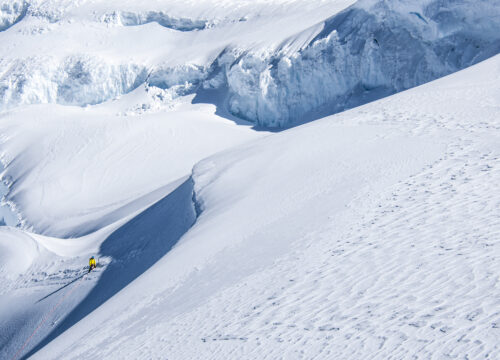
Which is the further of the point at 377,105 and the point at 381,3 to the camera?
the point at 381,3

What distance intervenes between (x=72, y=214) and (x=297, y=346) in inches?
657

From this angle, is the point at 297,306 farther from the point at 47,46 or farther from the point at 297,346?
the point at 47,46

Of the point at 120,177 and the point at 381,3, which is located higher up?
the point at 381,3

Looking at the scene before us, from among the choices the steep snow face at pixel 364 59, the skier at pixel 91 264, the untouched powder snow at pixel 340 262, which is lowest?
the skier at pixel 91 264

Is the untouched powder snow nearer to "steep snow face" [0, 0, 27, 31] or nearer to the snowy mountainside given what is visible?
the snowy mountainside

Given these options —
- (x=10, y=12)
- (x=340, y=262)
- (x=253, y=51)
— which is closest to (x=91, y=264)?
(x=340, y=262)

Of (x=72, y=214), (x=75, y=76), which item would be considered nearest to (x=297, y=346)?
(x=72, y=214)

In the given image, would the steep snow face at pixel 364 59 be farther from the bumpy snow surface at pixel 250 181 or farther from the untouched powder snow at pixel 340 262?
the untouched powder snow at pixel 340 262

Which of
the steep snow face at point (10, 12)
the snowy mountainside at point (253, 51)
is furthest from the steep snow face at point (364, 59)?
the steep snow face at point (10, 12)

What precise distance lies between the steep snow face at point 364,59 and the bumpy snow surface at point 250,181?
0.09m

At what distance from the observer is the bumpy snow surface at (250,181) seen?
462cm

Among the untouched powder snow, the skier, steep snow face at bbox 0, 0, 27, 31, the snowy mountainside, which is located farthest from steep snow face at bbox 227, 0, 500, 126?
steep snow face at bbox 0, 0, 27, 31

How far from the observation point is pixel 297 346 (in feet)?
13.4

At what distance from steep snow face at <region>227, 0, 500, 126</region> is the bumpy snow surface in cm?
9
